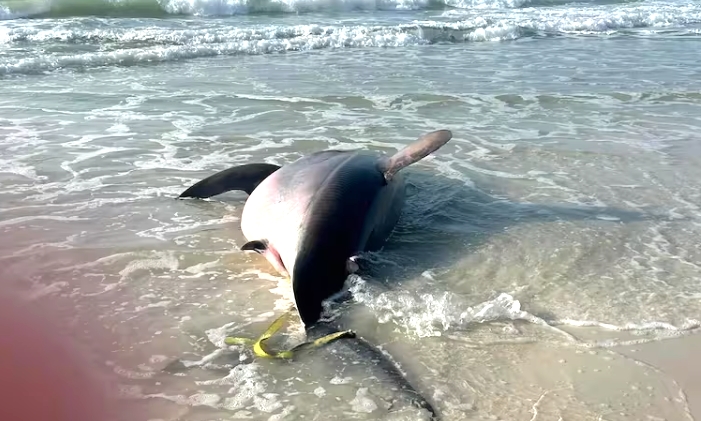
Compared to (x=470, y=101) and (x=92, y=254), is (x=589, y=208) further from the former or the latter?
(x=470, y=101)

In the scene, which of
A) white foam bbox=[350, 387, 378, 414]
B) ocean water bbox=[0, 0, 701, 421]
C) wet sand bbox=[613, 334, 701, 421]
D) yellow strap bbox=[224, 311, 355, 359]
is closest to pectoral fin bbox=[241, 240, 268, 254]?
ocean water bbox=[0, 0, 701, 421]

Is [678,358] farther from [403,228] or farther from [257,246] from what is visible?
[257,246]

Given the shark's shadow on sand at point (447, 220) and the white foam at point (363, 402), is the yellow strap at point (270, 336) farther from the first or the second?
the shark's shadow on sand at point (447, 220)

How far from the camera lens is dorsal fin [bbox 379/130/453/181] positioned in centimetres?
480

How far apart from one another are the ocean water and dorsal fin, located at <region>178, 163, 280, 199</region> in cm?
17

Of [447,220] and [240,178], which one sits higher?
[240,178]

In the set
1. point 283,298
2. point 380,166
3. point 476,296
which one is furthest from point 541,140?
point 283,298

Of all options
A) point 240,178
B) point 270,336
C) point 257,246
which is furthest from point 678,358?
point 240,178

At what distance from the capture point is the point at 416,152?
15.9ft

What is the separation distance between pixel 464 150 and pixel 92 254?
3.90 metres

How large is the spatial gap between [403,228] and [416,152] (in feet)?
1.99

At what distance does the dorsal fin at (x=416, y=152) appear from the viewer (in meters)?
4.80

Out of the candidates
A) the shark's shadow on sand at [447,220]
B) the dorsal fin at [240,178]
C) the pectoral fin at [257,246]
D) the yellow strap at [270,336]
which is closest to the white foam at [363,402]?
the yellow strap at [270,336]

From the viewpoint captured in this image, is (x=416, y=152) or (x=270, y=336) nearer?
(x=270, y=336)
